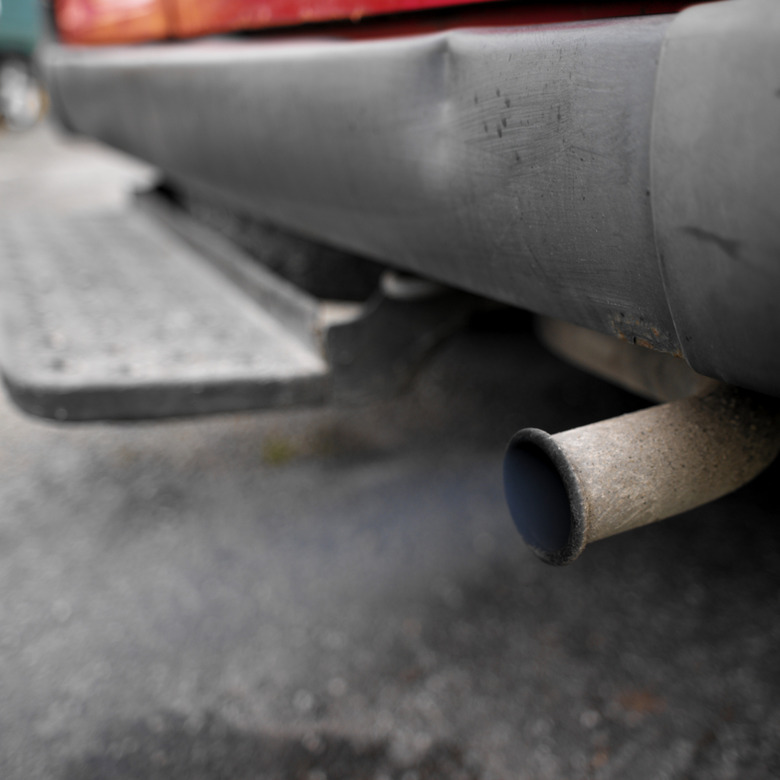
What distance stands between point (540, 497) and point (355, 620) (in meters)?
0.67

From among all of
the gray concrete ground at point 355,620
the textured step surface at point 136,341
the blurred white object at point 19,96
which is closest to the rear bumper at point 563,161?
the textured step surface at point 136,341

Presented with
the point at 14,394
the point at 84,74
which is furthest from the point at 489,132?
the point at 84,74

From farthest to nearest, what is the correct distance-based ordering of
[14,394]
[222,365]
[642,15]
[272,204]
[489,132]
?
[272,204], [222,365], [14,394], [489,132], [642,15]

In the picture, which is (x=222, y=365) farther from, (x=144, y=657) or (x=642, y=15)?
(x=642, y=15)

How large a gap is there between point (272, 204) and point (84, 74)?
3.61 feet

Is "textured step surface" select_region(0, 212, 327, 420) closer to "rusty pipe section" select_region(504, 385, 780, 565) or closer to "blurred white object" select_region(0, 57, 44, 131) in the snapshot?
"rusty pipe section" select_region(504, 385, 780, 565)

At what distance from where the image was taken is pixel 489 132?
880 millimetres

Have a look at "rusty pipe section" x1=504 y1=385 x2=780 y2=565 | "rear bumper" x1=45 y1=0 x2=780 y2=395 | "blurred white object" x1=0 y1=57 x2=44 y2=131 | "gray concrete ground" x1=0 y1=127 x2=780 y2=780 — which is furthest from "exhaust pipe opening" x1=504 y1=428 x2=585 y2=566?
"blurred white object" x1=0 y1=57 x2=44 y2=131

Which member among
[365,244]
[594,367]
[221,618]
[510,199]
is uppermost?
[510,199]

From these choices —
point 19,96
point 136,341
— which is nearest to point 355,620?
point 136,341

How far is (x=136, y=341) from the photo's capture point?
1.44 metres

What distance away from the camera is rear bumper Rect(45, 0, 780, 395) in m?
0.62

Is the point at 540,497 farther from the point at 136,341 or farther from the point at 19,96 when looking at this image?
the point at 19,96

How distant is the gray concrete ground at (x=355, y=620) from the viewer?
1149 mm
